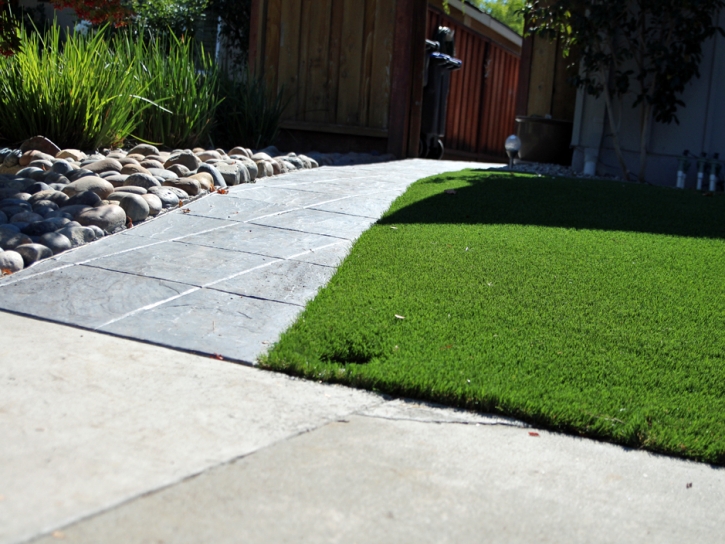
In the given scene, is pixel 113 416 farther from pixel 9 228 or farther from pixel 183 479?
pixel 9 228

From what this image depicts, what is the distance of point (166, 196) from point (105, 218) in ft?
2.35

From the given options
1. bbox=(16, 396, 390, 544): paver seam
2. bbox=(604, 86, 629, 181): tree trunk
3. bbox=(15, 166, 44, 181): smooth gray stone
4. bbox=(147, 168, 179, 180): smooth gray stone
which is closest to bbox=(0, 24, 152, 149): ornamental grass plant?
bbox=(15, 166, 44, 181): smooth gray stone

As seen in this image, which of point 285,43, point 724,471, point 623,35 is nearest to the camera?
point 724,471

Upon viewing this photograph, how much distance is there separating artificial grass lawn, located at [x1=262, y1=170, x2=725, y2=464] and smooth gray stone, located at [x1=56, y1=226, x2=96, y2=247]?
150cm

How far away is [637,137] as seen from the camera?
873cm

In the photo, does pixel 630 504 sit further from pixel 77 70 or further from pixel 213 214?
pixel 77 70

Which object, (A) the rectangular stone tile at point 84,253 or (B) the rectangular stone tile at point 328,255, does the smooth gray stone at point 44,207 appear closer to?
(A) the rectangular stone tile at point 84,253

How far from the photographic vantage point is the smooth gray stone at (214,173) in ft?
20.1

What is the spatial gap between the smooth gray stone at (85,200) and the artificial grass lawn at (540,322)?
1.74 m

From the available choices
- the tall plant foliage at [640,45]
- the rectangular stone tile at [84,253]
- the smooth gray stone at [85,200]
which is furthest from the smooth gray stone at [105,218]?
the tall plant foliage at [640,45]

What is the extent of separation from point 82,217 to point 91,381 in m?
2.33

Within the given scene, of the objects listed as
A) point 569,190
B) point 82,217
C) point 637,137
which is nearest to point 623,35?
point 637,137

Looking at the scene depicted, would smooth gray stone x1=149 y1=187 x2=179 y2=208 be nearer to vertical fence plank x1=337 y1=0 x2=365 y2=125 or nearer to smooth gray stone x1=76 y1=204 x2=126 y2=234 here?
smooth gray stone x1=76 y1=204 x2=126 y2=234

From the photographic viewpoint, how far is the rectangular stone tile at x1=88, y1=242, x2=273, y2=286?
3.95 m
